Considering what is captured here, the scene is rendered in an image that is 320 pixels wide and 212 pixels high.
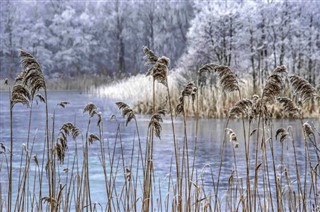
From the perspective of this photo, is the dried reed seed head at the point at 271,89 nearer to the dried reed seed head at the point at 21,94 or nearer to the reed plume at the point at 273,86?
the reed plume at the point at 273,86

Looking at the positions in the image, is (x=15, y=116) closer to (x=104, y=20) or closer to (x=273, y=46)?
(x=273, y=46)

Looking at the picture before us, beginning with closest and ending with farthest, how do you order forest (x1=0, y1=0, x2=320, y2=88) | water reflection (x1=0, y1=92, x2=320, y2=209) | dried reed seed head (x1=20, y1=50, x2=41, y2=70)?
dried reed seed head (x1=20, y1=50, x2=41, y2=70) → water reflection (x1=0, y1=92, x2=320, y2=209) → forest (x1=0, y1=0, x2=320, y2=88)

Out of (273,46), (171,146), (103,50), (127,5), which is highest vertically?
(127,5)

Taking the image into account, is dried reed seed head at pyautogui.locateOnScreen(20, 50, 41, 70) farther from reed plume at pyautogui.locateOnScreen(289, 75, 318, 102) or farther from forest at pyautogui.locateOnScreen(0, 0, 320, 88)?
forest at pyautogui.locateOnScreen(0, 0, 320, 88)

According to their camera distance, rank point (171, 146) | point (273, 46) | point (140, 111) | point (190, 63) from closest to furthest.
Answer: point (171, 146) < point (140, 111) < point (273, 46) < point (190, 63)

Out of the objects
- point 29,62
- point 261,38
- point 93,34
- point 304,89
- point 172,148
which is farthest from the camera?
point 93,34

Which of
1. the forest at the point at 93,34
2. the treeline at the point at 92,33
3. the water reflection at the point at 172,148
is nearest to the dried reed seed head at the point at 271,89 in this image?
the water reflection at the point at 172,148

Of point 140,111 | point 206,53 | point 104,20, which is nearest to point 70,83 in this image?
point 104,20

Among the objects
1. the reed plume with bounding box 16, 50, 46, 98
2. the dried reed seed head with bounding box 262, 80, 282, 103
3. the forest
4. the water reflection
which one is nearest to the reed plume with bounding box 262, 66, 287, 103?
the dried reed seed head with bounding box 262, 80, 282, 103

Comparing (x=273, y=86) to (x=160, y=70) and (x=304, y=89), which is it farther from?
(x=160, y=70)

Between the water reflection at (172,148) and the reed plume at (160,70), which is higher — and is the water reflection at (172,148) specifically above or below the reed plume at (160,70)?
below

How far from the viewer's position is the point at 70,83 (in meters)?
30.7

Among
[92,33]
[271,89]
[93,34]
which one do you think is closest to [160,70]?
[271,89]

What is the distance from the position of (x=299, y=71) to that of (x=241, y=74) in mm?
2138
